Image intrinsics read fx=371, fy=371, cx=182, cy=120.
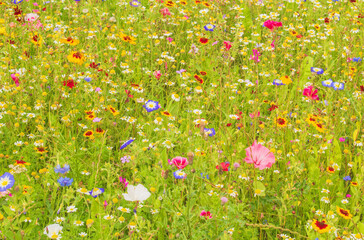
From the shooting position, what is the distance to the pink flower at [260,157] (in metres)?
1.91

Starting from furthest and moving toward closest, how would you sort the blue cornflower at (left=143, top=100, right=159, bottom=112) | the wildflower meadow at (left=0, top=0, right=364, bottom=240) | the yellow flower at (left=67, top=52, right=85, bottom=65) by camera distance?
the yellow flower at (left=67, top=52, right=85, bottom=65) < the blue cornflower at (left=143, top=100, right=159, bottom=112) < the wildflower meadow at (left=0, top=0, right=364, bottom=240)

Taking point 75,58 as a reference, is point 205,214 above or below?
below

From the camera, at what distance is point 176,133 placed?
7.11 ft

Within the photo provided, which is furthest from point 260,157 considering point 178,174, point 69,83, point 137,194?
point 69,83

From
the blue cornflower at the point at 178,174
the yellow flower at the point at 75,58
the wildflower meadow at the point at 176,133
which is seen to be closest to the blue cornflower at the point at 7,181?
the wildflower meadow at the point at 176,133

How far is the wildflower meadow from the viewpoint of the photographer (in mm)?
1738

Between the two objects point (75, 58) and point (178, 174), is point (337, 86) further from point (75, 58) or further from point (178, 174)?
point (75, 58)

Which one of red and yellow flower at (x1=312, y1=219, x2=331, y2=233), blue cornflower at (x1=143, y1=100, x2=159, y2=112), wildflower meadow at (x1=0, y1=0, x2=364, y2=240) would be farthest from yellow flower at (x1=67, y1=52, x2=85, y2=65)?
red and yellow flower at (x1=312, y1=219, x2=331, y2=233)

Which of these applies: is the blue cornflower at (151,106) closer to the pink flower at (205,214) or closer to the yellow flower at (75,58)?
the yellow flower at (75,58)

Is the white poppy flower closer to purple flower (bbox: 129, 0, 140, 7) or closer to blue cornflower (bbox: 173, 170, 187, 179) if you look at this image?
blue cornflower (bbox: 173, 170, 187, 179)

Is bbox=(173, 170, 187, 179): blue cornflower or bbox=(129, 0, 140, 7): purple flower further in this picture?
bbox=(129, 0, 140, 7): purple flower

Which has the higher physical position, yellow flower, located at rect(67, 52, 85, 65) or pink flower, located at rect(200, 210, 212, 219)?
yellow flower, located at rect(67, 52, 85, 65)

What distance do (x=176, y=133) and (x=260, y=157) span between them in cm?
51

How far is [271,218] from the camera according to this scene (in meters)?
1.98
